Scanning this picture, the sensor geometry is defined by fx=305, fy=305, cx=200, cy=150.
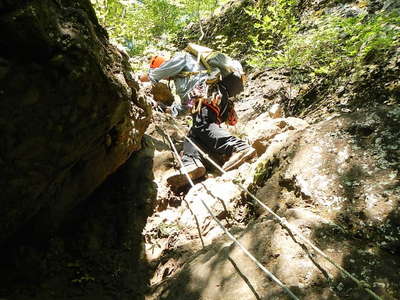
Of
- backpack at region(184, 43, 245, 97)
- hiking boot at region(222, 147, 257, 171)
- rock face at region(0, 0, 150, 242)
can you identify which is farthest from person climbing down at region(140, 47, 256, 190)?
rock face at region(0, 0, 150, 242)

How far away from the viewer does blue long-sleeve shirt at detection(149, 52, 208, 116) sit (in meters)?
6.11

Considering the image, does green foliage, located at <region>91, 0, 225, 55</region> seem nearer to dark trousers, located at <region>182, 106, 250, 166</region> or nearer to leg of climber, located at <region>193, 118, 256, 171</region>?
dark trousers, located at <region>182, 106, 250, 166</region>

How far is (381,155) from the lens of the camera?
3.01 meters

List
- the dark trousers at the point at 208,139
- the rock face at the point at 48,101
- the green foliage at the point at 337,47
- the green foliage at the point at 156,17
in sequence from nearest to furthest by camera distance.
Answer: the rock face at the point at 48,101 < the green foliage at the point at 337,47 < the dark trousers at the point at 208,139 < the green foliage at the point at 156,17

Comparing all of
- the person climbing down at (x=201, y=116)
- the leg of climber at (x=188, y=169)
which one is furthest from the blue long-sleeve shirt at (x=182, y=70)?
the leg of climber at (x=188, y=169)

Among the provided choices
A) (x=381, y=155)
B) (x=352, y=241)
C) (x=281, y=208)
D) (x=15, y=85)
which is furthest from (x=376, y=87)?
(x=15, y=85)

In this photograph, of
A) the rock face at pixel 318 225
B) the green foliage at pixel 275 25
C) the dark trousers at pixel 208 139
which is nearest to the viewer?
the rock face at pixel 318 225

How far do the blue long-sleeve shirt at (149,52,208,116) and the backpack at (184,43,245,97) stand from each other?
129 millimetres

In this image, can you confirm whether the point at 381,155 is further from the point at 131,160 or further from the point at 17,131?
the point at 131,160

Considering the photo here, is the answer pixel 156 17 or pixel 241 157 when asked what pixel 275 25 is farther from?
pixel 156 17

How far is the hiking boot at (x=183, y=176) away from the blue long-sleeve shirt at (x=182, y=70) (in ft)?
5.35

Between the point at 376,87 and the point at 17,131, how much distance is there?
15.5 feet

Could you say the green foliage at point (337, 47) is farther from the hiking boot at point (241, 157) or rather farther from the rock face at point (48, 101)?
the rock face at point (48, 101)

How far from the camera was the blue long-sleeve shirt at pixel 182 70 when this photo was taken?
20.0 feet
